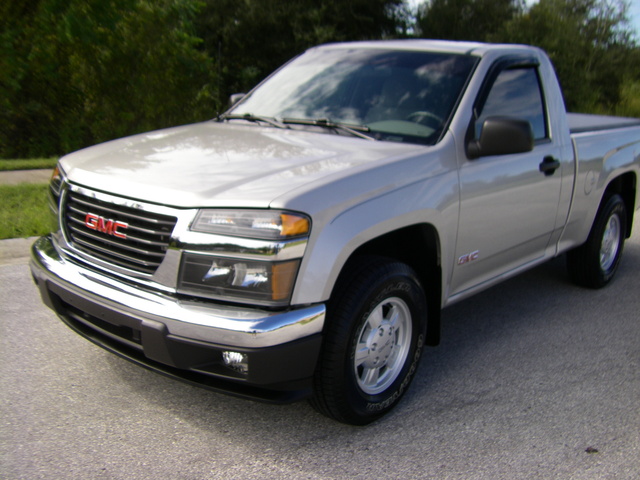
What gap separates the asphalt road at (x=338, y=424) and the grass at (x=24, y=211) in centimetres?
191

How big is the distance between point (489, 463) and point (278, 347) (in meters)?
1.10

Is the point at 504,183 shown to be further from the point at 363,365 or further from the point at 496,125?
the point at 363,365

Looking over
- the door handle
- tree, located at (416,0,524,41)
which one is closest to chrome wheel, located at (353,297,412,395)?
the door handle

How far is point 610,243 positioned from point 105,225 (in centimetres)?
420

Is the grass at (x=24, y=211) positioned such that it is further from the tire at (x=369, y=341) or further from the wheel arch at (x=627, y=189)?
the wheel arch at (x=627, y=189)

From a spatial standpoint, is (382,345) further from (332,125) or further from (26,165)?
(26,165)

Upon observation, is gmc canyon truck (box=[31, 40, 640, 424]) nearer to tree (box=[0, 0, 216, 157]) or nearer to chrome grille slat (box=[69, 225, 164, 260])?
chrome grille slat (box=[69, 225, 164, 260])

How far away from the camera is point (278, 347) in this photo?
9.41 feet

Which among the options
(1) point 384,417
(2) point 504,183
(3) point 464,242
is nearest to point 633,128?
(2) point 504,183

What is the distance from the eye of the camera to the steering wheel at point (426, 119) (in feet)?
12.8

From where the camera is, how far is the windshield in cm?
396

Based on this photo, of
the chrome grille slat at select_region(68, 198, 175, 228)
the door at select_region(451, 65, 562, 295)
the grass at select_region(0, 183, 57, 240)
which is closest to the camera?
the chrome grille slat at select_region(68, 198, 175, 228)

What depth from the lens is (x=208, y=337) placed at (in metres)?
2.87

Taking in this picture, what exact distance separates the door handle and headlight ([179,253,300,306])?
218 cm
